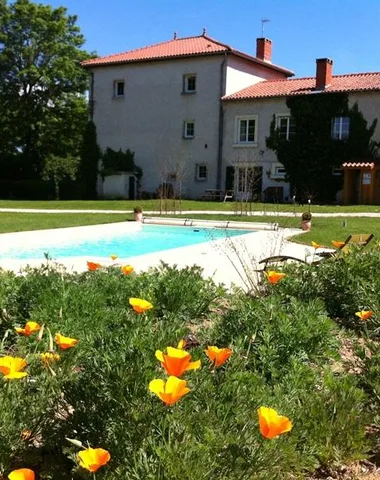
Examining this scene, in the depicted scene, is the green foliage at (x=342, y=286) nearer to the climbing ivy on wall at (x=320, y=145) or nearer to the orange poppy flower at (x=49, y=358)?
the orange poppy flower at (x=49, y=358)

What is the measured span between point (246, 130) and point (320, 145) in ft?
15.5

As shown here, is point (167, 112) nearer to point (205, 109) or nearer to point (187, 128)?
point (187, 128)

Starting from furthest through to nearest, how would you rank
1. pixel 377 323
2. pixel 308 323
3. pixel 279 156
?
pixel 279 156
pixel 377 323
pixel 308 323

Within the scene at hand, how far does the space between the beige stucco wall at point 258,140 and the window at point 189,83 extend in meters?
2.55

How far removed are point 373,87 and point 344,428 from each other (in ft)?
97.7

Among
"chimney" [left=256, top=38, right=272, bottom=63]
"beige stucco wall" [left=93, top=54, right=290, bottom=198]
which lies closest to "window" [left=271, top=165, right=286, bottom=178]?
"beige stucco wall" [left=93, top=54, right=290, bottom=198]

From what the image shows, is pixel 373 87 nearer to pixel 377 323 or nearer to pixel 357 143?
pixel 357 143

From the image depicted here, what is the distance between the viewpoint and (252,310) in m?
3.57

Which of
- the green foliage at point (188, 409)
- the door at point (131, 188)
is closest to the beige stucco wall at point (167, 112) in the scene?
the door at point (131, 188)

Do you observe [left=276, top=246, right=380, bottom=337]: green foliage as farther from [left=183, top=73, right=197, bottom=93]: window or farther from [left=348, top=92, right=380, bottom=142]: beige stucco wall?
[left=183, top=73, right=197, bottom=93]: window

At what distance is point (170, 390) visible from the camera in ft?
5.90

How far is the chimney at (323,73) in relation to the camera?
1248 inches

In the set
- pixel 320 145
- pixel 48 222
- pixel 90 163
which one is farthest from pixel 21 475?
pixel 90 163

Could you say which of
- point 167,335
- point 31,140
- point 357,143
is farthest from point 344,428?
point 31,140
